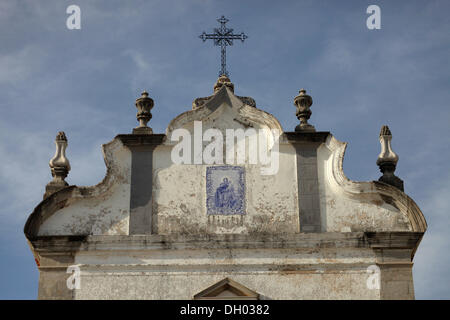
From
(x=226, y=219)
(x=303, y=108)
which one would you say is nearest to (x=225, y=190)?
(x=226, y=219)

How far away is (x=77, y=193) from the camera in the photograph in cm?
1563

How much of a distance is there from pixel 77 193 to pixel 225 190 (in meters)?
2.70

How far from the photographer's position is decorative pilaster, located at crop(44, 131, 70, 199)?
15805 mm

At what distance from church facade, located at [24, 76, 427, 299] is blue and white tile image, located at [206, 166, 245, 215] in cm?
2

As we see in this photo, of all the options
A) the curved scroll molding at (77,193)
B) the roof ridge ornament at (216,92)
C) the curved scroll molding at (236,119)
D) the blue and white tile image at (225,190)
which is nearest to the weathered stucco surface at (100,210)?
the curved scroll molding at (77,193)

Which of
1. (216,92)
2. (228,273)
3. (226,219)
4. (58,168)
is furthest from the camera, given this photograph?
(216,92)

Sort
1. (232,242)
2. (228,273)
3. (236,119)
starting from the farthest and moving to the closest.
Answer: (236,119), (232,242), (228,273)

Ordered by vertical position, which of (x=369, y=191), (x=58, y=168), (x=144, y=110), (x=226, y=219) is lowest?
(x=226, y=219)

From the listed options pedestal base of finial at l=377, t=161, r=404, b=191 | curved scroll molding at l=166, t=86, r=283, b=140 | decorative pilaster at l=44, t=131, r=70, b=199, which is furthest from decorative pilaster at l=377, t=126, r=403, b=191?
decorative pilaster at l=44, t=131, r=70, b=199

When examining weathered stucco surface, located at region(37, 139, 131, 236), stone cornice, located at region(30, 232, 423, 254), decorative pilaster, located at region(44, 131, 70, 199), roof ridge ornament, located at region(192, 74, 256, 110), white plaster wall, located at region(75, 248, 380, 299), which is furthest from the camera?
roof ridge ornament, located at region(192, 74, 256, 110)

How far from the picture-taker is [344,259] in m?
15.1

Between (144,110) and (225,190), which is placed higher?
(144,110)

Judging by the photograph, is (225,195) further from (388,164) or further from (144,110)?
(388,164)

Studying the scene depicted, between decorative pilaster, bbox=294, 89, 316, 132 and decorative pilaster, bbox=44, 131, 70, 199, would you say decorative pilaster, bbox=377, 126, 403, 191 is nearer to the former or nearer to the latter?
decorative pilaster, bbox=294, 89, 316, 132
